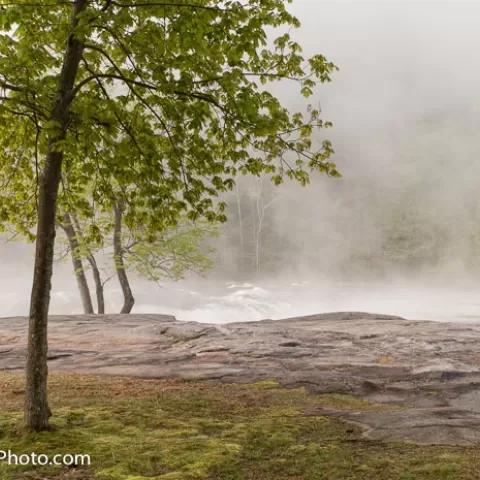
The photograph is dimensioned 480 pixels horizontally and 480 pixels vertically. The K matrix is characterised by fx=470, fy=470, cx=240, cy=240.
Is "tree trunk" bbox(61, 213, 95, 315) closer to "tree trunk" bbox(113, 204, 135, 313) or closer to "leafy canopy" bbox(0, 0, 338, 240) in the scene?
"tree trunk" bbox(113, 204, 135, 313)

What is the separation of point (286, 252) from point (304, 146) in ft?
295

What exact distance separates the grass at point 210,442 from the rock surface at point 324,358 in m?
0.93

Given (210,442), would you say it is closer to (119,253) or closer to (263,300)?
(119,253)

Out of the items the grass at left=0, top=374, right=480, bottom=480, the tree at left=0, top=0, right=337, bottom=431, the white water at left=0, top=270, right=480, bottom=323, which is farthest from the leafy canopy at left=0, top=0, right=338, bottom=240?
the white water at left=0, top=270, right=480, bottom=323

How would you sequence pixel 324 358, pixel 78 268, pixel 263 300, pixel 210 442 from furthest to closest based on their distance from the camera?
1. pixel 263 300
2. pixel 78 268
3. pixel 324 358
4. pixel 210 442

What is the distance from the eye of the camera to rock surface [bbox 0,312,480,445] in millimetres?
9141

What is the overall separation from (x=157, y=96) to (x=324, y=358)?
994 cm

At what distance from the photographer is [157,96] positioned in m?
7.66

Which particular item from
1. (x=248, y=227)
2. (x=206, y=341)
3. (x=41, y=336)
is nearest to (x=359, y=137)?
(x=248, y=227)

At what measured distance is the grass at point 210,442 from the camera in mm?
6281

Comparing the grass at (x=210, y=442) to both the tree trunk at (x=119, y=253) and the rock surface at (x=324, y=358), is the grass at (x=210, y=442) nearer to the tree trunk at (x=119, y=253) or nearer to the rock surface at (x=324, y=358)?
the rock surface at (x=324, y=358)

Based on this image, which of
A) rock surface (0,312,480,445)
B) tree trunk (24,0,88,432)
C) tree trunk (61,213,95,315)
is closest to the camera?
tree trunk (24,0,88,432)

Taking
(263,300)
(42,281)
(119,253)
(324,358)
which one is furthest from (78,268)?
(263,300)

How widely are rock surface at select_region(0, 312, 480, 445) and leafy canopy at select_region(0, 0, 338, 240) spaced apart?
17.0 ft
